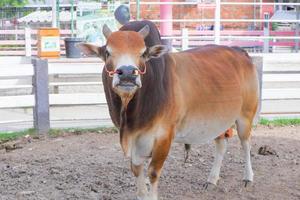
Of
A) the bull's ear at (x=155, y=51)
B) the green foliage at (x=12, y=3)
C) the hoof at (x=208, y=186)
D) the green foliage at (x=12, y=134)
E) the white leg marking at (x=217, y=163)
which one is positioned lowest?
the green foliage at (x=12, y=134)

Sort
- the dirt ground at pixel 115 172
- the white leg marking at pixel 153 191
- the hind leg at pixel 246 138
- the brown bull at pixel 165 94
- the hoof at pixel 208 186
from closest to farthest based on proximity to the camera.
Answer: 1. the brown bull at pixel 165 94
2. the white leg marking at pixel 153 191
3. the dirt ground at pixel 115 172
4. the hoof at pixel 208 186
5. the hind leg at pixel 246 138

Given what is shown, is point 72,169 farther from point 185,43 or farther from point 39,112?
point 185,43

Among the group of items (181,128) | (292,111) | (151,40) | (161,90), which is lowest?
(292,111)

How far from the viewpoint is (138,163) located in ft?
18.0

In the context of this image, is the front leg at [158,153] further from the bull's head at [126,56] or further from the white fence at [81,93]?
the white fence at [81,93]

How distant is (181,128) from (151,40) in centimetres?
84

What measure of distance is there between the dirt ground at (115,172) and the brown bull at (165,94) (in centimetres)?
31

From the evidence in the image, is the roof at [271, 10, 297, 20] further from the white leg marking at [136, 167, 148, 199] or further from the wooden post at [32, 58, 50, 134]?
the white leg marking at [136, 167, 148, 199]

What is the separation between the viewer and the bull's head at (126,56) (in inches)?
180

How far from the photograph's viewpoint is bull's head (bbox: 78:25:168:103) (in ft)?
15.0

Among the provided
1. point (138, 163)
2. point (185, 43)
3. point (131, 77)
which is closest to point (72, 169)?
point (138, 163)

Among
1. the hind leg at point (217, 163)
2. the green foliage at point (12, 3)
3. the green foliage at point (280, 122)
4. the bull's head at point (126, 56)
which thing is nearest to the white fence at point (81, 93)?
the green foliage at point (280, 122)

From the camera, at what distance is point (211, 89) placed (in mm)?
6102

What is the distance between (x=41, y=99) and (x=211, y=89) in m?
3.91
